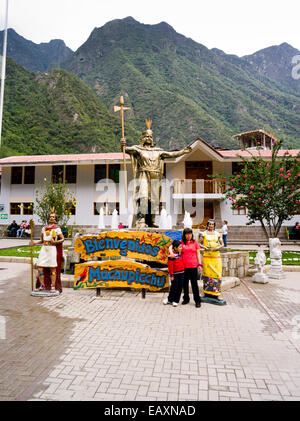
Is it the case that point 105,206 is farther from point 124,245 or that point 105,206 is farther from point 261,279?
point 124,245

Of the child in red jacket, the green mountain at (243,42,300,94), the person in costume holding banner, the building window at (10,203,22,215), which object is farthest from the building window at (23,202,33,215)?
the green mountain at (243,42,300,94)

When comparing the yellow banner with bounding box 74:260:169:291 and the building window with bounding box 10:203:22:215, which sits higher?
the building window with bounding box 10:203:22:215

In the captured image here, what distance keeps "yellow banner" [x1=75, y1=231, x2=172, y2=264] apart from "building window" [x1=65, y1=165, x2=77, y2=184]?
1841cm

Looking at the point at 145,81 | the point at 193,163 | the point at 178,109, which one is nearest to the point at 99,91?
the point at 145,81

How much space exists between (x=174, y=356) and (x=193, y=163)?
20.7 metres

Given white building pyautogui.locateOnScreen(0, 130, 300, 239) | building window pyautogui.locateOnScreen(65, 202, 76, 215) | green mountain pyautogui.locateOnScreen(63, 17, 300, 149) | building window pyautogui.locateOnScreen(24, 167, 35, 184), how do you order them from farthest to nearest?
green mountain pyautogui.locateOnScreen(63, 17, 300, 149), building window pyautogui.locateOnScreen(24, 167, 35, 184), white building pyautogui.locateOnScreen(0, 130, 300, 239), building window pyautogui.locateOnScreen(65, 202, 76, 215)

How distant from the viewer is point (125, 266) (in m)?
6.33

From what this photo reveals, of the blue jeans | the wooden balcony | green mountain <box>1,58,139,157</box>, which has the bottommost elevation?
the blue jeans

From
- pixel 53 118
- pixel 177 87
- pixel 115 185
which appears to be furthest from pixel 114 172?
pixel 177 87

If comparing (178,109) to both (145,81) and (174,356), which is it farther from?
(174,356)

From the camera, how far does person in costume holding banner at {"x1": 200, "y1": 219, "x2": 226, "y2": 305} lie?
19.1 ft

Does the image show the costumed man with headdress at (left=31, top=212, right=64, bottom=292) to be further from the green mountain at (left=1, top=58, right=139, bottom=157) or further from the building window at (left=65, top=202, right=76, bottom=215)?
the green mountain at (left=1, top=58, right=139, bottom=157)

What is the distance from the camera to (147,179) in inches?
337

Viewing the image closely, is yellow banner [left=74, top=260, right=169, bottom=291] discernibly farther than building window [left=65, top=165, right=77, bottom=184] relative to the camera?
No
